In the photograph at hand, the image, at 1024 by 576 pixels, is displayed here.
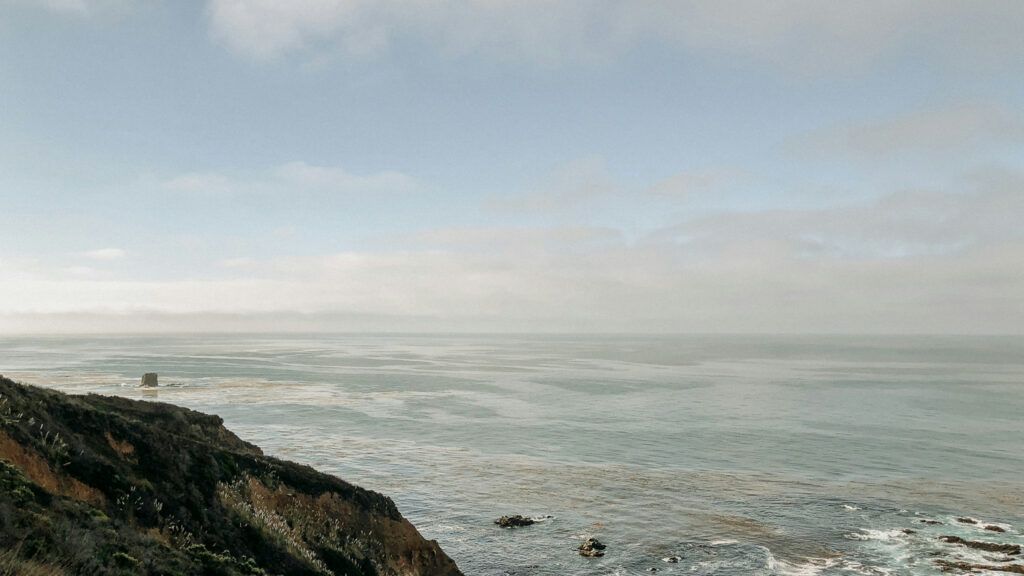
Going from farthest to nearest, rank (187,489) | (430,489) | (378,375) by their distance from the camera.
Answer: (378,375)
(430,489)
(187,489)

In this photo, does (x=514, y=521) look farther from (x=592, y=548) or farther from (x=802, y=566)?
(x=802, y=566)

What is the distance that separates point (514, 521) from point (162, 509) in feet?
75.5

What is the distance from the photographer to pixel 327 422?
70750 mm

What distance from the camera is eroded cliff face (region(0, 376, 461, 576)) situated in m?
11.6

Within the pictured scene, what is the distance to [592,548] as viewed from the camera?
3169cm

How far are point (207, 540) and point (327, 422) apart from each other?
2230 inches

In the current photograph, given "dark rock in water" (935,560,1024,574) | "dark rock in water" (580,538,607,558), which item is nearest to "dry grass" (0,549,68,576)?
"dark rock in water" (580,538,607,558)

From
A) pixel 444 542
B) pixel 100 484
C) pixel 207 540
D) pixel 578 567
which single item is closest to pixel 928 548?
pixel 578 567

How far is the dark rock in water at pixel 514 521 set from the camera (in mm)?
35562

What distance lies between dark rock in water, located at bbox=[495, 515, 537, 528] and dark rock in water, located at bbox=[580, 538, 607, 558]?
4560 mm

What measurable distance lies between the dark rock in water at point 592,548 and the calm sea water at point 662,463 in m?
0.58

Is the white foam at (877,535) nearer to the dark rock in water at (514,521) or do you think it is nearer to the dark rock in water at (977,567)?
the dark rock in water at (977,567)

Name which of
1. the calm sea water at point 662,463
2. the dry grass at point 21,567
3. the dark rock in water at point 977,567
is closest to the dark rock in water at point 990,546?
the calm sea water at point 662,463

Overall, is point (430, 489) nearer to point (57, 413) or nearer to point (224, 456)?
point (224, 456)
